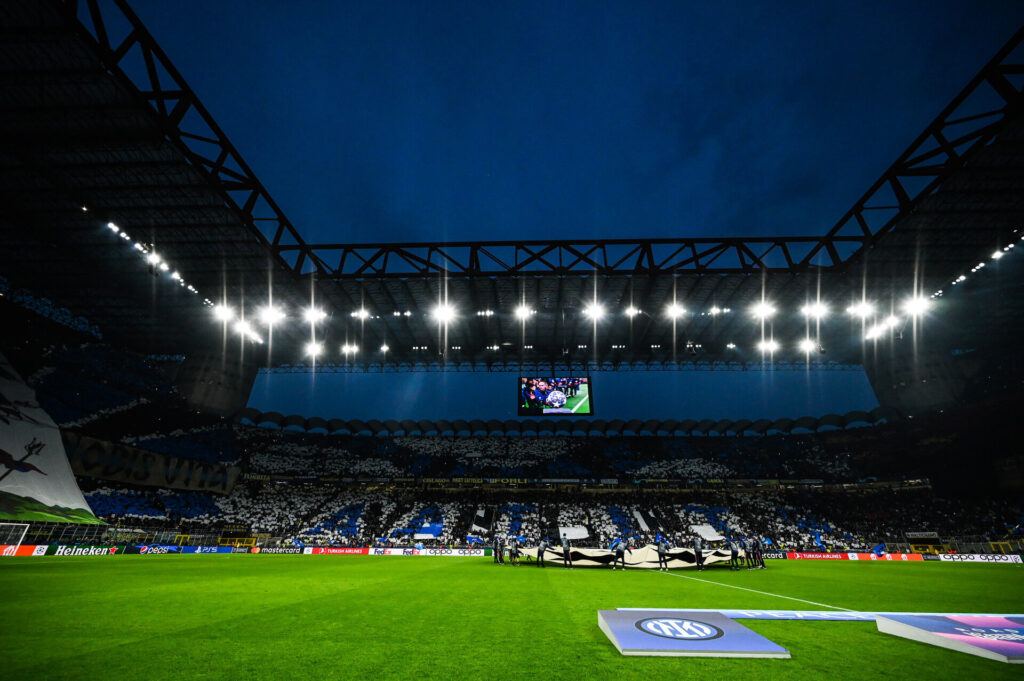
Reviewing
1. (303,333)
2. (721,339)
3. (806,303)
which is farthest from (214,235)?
(721,339)

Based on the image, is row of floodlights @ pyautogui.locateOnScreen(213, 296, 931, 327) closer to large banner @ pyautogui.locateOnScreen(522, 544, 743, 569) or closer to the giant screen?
the giant screen

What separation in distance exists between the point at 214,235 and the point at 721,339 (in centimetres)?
3473

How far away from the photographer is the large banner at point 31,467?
2150 cm

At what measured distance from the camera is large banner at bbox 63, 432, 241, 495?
31.9m

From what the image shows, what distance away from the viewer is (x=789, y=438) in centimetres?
5106

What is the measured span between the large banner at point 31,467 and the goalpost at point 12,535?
28.1 inches

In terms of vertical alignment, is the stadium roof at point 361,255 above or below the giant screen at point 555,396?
above

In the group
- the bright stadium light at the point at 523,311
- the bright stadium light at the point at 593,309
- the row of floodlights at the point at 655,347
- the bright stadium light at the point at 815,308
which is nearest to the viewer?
the bright stadium light at the point at 815,308

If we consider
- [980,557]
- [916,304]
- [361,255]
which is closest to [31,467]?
[361,255]

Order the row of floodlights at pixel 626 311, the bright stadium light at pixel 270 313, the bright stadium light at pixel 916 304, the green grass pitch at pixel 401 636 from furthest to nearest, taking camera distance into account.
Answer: the bright stadium light at pixel 270 313 → the row of floodlights at pixel 626 311 → the bright stadium light at pixel 916 304 → the green grass pitch at pixel 401 636

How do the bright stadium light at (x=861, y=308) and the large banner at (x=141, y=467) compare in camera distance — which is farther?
the large banner at (x=141, y=467)

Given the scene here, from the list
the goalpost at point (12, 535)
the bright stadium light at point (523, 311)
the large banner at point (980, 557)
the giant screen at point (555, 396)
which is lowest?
the goalpost at point (12, 535)

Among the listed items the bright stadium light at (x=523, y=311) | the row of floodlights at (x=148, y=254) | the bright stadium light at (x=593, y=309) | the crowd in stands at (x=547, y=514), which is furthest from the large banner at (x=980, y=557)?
the row of floodlights at (x=148, y=254)

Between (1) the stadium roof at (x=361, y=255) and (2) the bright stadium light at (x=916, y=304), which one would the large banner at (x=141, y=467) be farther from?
(2) the bright stadium light at (x=916, y=304)
